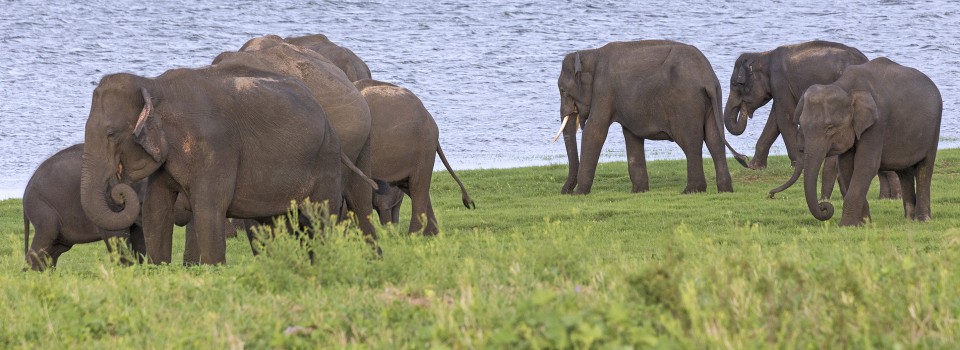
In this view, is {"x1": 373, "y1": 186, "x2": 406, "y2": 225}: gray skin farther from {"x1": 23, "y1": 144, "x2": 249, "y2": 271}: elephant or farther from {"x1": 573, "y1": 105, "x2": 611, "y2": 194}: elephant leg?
{"x1": 573, "y1": 105, "x2": 611, "y2": 194}: elephant leg

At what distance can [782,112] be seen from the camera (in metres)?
24.5

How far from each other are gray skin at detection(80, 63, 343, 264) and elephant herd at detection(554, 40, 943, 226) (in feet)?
18.6

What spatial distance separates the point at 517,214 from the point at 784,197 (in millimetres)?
3289

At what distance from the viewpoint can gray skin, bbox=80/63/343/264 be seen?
38.2ft

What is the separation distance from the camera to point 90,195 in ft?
38.7

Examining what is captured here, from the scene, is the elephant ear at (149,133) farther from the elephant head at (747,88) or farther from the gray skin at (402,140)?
the elephant head at (747,88)

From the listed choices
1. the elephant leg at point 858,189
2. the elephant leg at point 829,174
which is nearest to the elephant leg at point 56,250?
the elephant leg at point 858,189

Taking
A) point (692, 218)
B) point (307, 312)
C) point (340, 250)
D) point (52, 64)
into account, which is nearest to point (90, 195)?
point (340, 250)

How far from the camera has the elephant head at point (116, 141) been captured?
11586 mm

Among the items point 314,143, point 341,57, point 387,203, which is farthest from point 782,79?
Answer: point 314,143

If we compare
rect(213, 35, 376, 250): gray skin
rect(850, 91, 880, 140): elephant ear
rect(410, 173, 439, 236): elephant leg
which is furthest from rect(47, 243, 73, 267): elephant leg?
rect(850, 91, 880, 140): elephant ear

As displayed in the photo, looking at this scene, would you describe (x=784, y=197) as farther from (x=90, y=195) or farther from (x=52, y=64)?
(x=52, y=64)

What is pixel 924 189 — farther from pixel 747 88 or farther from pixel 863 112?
pixel 747 88

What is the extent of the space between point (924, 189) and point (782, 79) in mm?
7937
